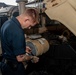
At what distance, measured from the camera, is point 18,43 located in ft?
4.64

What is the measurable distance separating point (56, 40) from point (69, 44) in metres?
0.22

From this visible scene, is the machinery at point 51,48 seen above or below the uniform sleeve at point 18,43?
below

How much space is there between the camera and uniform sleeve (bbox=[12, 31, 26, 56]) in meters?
1.40

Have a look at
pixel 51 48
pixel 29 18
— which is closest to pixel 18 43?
pixel 29 18

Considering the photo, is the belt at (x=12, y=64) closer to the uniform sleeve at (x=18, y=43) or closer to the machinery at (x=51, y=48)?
the uniform sleeve at (x=18, y=43)

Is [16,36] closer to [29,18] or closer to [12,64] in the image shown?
[29,18]

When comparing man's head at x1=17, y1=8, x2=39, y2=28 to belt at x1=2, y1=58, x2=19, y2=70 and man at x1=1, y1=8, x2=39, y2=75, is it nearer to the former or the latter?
man at x1=1, y1=8, x2=39, y2=75

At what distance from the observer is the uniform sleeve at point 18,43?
4.61 feet

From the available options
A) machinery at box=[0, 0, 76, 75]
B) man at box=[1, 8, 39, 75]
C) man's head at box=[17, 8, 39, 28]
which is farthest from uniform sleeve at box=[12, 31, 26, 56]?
machinery at box=[0, 0, 76, 75]

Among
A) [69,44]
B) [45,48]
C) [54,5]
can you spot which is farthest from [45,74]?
[54,5]

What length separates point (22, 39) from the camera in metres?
1.43

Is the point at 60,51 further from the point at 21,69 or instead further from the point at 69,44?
the point at 21,69

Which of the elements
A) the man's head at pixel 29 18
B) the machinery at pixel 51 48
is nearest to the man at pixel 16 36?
the man's head at pixel 29 18

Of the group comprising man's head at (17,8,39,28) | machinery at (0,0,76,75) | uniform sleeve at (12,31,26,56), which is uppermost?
man's head at (17,8,39,28)
